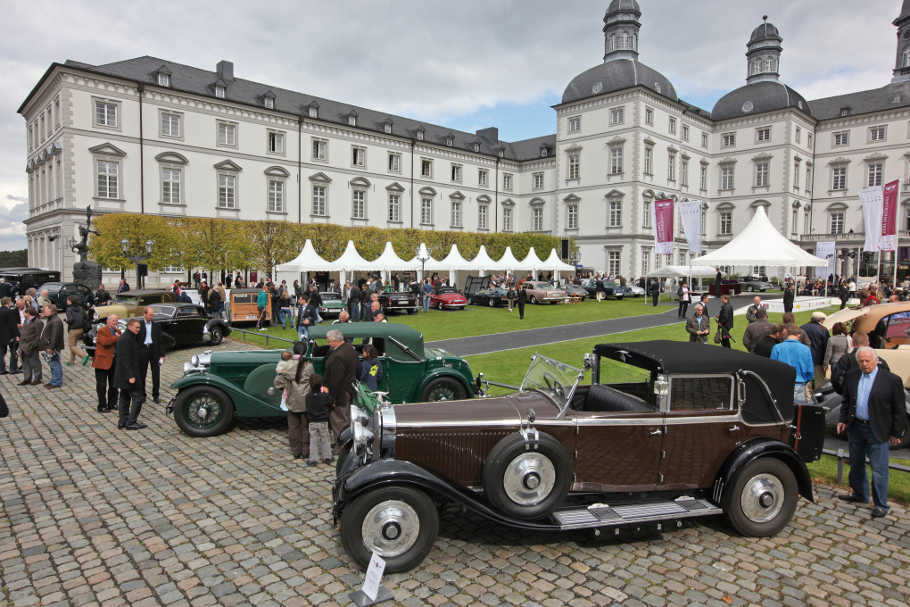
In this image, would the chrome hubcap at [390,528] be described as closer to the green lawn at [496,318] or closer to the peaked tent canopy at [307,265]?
the green lawn at [496,318]

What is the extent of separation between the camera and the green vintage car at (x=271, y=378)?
8719 mm

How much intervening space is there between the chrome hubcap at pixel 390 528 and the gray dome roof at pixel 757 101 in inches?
2585

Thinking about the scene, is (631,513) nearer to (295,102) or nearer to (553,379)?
(553,379)

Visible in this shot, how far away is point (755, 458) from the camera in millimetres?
5383

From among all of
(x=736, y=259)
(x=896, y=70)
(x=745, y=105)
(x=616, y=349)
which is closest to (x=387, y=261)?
(x=736, y=259)

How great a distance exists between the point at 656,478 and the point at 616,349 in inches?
54.8

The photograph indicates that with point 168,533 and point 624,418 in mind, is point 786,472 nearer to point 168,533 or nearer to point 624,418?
point 624,418

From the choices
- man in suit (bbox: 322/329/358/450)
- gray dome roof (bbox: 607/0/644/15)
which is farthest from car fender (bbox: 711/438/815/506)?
gray dome roof (bbox: 607/0/644/15)

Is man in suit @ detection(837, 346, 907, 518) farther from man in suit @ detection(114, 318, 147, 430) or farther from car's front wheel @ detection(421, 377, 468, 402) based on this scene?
man in suit @ detection(114, 318, 147, 430)

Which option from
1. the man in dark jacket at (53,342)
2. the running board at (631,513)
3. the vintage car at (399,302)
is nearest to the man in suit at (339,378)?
the running board at (631,513)

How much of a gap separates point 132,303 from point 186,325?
2738 millimetres

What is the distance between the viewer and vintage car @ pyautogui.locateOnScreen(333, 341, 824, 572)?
194 inches

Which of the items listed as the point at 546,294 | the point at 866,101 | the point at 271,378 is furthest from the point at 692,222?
the point at 866,101

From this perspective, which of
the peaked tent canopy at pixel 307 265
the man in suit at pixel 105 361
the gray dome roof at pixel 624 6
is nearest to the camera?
the man in suit at pixel 105 361
